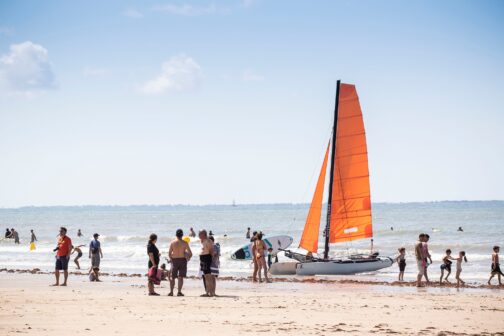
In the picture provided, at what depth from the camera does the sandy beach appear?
41.8 feet

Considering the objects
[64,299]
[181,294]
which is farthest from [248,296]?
[64,299]

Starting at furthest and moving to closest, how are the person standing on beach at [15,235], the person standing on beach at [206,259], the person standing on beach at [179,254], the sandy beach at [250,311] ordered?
the person standing on beach at [15,235], the person standing on beach at [179,254], the person standing on beach at [206,259], the sandy beach at [250,311]

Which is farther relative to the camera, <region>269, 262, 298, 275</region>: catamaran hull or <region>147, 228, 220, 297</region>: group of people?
<region>269, 262, 298, 275</region>: catamaran hull

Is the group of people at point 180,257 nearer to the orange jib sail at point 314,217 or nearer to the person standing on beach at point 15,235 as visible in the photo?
the orange jib sail at point 314,217

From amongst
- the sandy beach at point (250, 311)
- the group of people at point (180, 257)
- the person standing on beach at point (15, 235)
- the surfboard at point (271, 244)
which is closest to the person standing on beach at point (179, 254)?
the group of people at point (180, 257)

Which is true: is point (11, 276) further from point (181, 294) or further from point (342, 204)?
point (342, 204)

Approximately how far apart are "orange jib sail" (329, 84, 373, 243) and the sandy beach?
8.00 metres

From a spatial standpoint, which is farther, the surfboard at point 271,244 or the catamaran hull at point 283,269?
the surfboard at point 271,244

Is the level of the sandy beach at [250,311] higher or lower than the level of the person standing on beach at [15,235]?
lower

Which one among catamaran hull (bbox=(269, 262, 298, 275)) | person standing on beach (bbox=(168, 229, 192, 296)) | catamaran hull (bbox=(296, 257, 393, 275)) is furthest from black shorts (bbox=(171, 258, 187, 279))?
catamaran hull (bbox=(296, 257, 393, 275))

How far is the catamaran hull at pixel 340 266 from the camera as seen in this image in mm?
28750

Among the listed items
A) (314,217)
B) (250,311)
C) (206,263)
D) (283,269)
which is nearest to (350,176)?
(314,217)

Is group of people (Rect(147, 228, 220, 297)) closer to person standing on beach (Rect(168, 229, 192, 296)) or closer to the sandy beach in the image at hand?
person standing on beach (Rect(168, 229, 192, 296))

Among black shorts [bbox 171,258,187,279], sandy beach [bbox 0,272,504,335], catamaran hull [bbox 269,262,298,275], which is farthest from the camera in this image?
catamaran hull [bbox 269,262,298,275]
